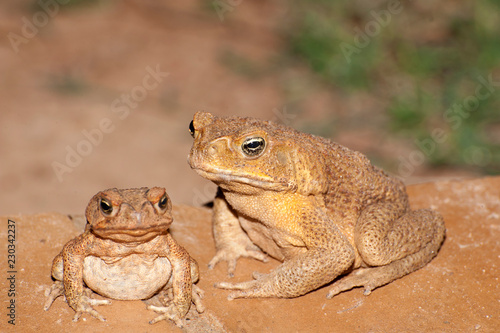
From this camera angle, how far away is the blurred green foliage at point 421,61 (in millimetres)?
9664

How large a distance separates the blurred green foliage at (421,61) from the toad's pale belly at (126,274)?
20.1 feet

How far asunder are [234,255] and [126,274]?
1255 mm

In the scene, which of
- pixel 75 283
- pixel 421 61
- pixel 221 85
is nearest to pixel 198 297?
pixel 75 283

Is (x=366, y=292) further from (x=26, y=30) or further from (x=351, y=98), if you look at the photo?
(x=26, y=30)

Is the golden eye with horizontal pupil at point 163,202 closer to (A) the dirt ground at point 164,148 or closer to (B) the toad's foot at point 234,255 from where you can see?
(A) the dirt ground at point 164,148

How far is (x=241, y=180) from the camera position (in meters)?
4.68

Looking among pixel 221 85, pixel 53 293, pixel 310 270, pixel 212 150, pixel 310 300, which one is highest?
pixel 212 150

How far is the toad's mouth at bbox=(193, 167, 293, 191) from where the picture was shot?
462 centimetres

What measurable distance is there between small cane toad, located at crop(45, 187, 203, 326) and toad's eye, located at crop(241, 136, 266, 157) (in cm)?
74

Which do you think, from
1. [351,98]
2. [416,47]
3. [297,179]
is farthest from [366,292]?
[416,47]

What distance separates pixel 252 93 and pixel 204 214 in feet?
19.9

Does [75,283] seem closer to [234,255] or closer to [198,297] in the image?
[198,297]

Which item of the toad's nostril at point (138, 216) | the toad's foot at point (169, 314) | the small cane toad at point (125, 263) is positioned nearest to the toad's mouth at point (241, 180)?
the small cane toad at point (125, 263)

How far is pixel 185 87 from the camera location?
40.0 ft
